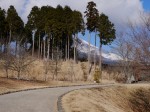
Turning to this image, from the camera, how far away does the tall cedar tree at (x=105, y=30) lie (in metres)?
68.8

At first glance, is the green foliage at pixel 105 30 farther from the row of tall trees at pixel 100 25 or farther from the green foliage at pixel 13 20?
the green foliage at pixel 13 20

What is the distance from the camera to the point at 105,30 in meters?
68.8

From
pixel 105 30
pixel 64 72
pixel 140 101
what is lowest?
pixel 140 101

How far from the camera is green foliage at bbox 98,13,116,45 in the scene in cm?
6875

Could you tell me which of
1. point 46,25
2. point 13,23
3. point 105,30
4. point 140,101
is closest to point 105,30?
point 105,30

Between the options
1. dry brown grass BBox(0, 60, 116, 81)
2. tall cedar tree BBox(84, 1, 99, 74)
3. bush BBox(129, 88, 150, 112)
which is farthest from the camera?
tall cedar tree BBox(84, 1, 99, 74)

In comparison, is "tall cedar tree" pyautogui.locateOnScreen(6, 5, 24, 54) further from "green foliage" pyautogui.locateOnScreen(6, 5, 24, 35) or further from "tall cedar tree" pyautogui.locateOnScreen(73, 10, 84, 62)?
"tall cedar tree" pyautogui.locateOnScreen(73, 10, 84, 62)

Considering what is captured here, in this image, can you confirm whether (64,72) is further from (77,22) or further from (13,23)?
(13,23)

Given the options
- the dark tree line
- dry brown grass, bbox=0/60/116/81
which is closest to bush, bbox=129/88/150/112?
dry brown grass, bbox=0/60/116/81

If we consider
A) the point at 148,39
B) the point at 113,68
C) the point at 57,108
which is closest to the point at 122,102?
the point at 57,108

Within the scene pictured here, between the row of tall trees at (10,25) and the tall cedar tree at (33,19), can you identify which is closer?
the row of tall trees at (10,25)

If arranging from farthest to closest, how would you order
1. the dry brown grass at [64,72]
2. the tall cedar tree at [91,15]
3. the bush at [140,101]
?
the tall cedar tree at [91,15] < the dry brown grass at [64,72] < the bush at [140,101]

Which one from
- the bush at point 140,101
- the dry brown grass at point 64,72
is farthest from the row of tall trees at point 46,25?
the bush at point 140,101

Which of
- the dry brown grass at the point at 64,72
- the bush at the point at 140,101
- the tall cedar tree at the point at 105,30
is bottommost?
the bush at the point at 140,101
